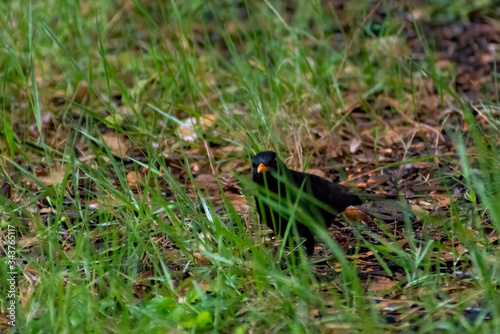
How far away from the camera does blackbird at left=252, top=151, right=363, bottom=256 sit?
3.59 metres

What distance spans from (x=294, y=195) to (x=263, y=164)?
227mm

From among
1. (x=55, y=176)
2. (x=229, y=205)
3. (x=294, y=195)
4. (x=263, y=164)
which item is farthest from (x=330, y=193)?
(x=55, y=176)

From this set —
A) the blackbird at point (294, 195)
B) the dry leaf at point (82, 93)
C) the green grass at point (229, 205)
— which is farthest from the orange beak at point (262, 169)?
the dry leaf at point (82, 93)

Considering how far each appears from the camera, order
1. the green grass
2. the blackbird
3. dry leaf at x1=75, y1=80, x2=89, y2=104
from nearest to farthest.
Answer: the green grass
the blackbird
dry leaf at x1=75, y1=80, x2=89, y2=104

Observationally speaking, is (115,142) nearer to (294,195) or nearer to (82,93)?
(82,93)

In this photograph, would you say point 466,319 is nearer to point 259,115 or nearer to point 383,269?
point 383,269

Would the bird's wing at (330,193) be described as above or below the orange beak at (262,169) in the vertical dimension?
below

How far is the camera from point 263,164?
372 centimetres

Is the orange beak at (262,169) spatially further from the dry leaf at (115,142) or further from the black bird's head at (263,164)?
the dry leaf at (115,142)

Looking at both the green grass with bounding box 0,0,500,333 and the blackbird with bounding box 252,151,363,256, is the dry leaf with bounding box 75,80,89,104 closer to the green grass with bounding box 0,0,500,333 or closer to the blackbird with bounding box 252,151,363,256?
the green grass with bounding box 0,0,500,333

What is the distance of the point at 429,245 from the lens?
312cm

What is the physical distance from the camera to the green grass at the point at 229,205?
2.91 meters

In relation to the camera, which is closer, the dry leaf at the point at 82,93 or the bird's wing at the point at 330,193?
the bird's wing at the point at 330,193

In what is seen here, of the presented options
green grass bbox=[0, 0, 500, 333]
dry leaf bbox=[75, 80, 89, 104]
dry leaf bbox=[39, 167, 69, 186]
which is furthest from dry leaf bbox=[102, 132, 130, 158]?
dry leaf bbox=[39, 167, 69, 186]
